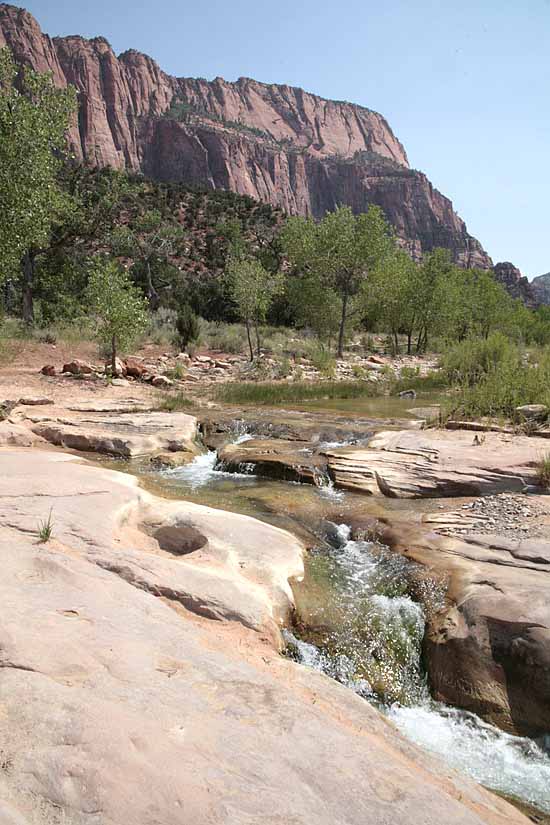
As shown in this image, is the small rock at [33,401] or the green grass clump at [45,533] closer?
the green grass clump at [45,533]

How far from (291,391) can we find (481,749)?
13.5 m

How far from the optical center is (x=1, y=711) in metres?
2.17

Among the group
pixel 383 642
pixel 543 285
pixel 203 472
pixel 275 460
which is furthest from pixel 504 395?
pixel 543 285

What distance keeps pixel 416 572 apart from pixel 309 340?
81.3 ft

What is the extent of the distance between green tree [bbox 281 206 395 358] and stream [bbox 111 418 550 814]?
20672 mm

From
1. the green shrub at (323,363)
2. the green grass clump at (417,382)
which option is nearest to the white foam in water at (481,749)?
the green grass clump at (417,382)

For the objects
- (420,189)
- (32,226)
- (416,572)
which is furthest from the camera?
(420,189)

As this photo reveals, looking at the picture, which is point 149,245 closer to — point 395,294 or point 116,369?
point 395,294

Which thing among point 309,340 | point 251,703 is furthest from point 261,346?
point 251,703

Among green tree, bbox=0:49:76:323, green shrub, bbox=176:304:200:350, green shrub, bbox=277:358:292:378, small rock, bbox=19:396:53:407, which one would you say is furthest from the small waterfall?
green shrub, bbox=176:304:200:350

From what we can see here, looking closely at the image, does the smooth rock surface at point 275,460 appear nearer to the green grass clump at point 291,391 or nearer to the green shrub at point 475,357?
the green grass clump at point 291,391

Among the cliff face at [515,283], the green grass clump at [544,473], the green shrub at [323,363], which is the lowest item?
the green grass clump at [544,473]

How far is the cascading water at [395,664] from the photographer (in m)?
3.28

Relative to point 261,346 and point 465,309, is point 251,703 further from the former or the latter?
point 465,309
